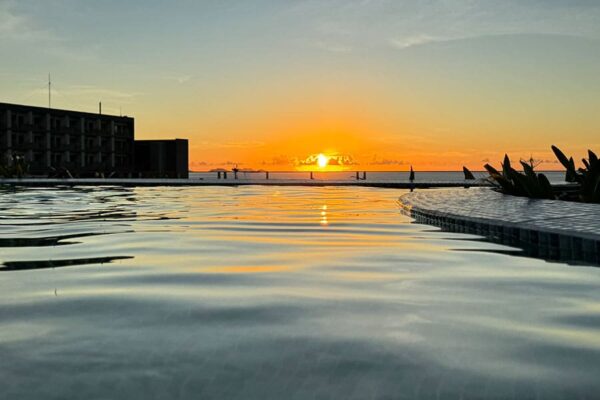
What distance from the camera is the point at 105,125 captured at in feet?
252

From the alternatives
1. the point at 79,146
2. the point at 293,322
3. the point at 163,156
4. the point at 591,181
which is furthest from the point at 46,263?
the point at 163,156

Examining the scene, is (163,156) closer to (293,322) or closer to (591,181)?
(591,181)

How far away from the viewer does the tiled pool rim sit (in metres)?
7.80

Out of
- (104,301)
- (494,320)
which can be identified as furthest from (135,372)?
(494,320)

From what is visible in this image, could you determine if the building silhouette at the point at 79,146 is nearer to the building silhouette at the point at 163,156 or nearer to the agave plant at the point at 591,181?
the building silhouette at the point at 163,156

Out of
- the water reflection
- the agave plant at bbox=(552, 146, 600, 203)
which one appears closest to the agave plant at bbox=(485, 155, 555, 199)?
the agave plant at bbox=(552, 146, 600, 203)

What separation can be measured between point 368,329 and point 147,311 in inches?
64.6

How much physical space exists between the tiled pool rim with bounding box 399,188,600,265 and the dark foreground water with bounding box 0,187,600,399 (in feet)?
2.21

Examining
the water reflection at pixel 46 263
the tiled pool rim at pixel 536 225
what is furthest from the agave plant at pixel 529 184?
the water reflection at pixel 46 263

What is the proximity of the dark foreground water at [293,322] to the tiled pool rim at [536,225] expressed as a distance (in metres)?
0.67

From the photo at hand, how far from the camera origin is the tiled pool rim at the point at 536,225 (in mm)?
7801

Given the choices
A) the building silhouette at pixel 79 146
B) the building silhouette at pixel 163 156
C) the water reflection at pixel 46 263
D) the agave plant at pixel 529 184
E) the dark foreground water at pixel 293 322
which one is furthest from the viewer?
the building silhouette at pixel 163 156

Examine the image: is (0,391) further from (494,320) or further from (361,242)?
(361,242)

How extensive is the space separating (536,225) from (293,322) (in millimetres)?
5850
